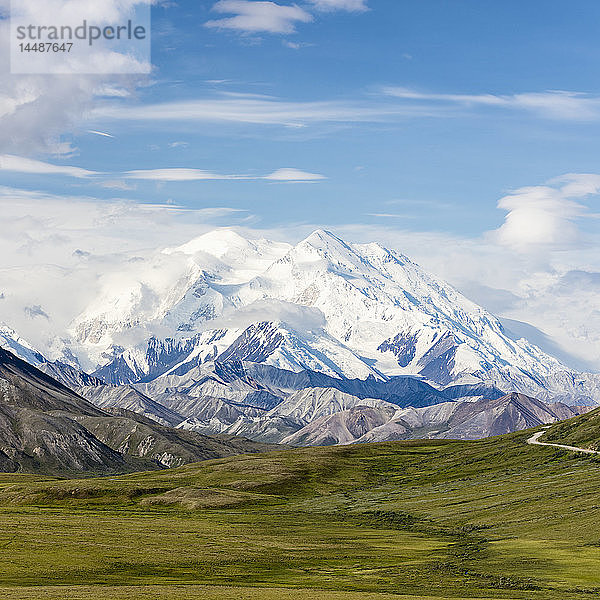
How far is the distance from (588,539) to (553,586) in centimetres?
4798

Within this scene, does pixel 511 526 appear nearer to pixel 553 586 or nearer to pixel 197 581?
pixel 553 586

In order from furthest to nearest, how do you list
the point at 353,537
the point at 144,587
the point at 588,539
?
the point at 353,537, the point at 588,539, the point at 144,587

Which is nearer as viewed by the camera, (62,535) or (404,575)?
(404,575)

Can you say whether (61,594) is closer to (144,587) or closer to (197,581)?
(144,587)

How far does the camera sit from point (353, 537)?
19375cm

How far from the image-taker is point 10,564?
12594 centimetres

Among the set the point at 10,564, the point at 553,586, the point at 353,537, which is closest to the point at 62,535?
the point at 10,564

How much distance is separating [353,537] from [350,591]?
257 feet

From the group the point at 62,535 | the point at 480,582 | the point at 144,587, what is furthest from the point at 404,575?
the point at 62,535

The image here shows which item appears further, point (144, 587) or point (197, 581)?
point (197, 581)

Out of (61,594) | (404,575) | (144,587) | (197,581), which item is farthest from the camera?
(404,575)

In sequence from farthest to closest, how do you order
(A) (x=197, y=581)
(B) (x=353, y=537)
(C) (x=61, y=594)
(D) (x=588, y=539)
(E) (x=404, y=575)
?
(B) (x=353, y=537)
(D) (x=588, y=539)
(E) (x=404, y=575)
(A) (x=197, y=581)
(C) (x=61, y=594)

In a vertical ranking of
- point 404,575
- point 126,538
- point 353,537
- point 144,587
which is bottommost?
point 353,537

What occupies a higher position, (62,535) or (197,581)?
(197,581)
